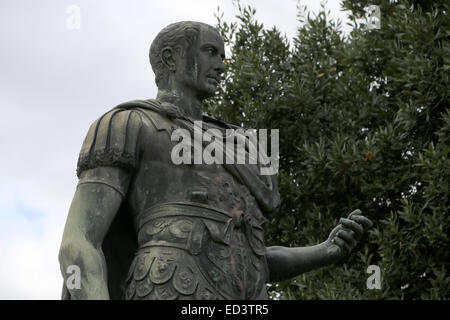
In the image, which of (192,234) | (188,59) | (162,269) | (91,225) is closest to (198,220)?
(192,234)

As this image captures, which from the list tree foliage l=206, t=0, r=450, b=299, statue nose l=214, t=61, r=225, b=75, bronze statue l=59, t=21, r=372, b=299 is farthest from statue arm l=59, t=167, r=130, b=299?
tree foliage l=206, t=0, r=450, b=299

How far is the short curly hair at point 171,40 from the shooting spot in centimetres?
626

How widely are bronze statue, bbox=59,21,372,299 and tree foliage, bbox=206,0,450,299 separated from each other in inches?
282

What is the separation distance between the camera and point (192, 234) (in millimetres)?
5605

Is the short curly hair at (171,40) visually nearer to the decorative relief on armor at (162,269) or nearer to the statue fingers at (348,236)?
the decorative relief on armor at (162,269)

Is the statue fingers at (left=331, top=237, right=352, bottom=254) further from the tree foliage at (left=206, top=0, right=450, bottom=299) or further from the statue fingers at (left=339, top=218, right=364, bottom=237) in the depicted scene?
the tree foliage at (left=206, top=0, right=450, bottom=299)

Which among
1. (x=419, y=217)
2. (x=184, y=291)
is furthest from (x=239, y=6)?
(x=184, y=291)

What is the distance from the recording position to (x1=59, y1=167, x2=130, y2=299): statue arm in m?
5.34

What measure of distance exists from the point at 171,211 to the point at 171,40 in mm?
1227

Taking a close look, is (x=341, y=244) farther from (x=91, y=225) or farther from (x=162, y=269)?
(x=91, y=225)

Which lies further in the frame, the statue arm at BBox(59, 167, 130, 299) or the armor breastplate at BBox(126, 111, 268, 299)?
the armor breastplate at BBox(126, 111, 268, 299)

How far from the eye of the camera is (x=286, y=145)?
15.2m

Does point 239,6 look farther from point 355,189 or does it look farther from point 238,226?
point 238,226

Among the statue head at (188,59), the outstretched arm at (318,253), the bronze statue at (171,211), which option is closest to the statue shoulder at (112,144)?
the bronze statue at (171,211)
